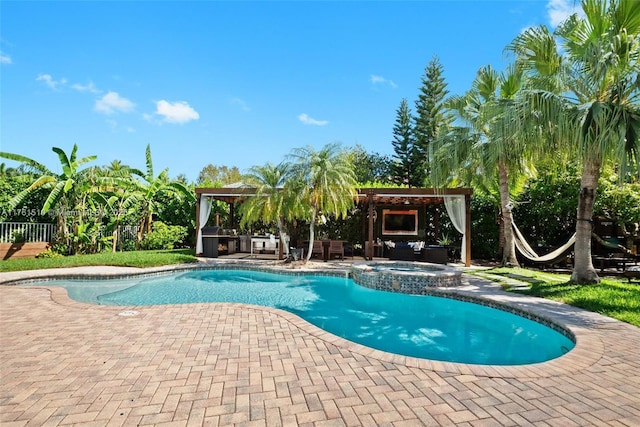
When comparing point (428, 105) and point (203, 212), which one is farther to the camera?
point (428, 105)

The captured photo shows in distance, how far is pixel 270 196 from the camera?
12.4 m

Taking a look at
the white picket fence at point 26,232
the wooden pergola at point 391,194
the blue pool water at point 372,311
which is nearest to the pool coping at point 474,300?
the blue pool water at point 372,311

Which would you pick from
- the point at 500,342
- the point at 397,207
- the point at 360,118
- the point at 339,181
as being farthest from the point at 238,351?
the point at 360,118

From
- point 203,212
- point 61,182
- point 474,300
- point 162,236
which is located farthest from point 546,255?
point 61,182

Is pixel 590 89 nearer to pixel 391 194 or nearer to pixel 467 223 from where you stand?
pixel 467 223

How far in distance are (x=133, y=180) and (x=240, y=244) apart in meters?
6.05

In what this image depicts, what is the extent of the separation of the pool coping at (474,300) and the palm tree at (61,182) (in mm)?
3763

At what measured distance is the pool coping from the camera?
12.1 ft

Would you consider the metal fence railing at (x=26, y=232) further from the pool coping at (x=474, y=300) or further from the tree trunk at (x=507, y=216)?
the tree trunk at (x=507, y=216)

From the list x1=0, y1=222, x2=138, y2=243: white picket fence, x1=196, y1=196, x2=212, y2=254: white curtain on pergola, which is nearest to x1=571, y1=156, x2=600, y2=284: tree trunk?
x1=196, y1=196, x2=212, y2=254: white curtain on pergola

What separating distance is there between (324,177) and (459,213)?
6.24m

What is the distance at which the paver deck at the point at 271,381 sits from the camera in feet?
8.75

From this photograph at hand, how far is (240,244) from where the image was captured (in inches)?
699

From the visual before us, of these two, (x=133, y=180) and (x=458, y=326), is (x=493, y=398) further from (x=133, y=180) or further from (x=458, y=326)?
(x=133, y=180)
